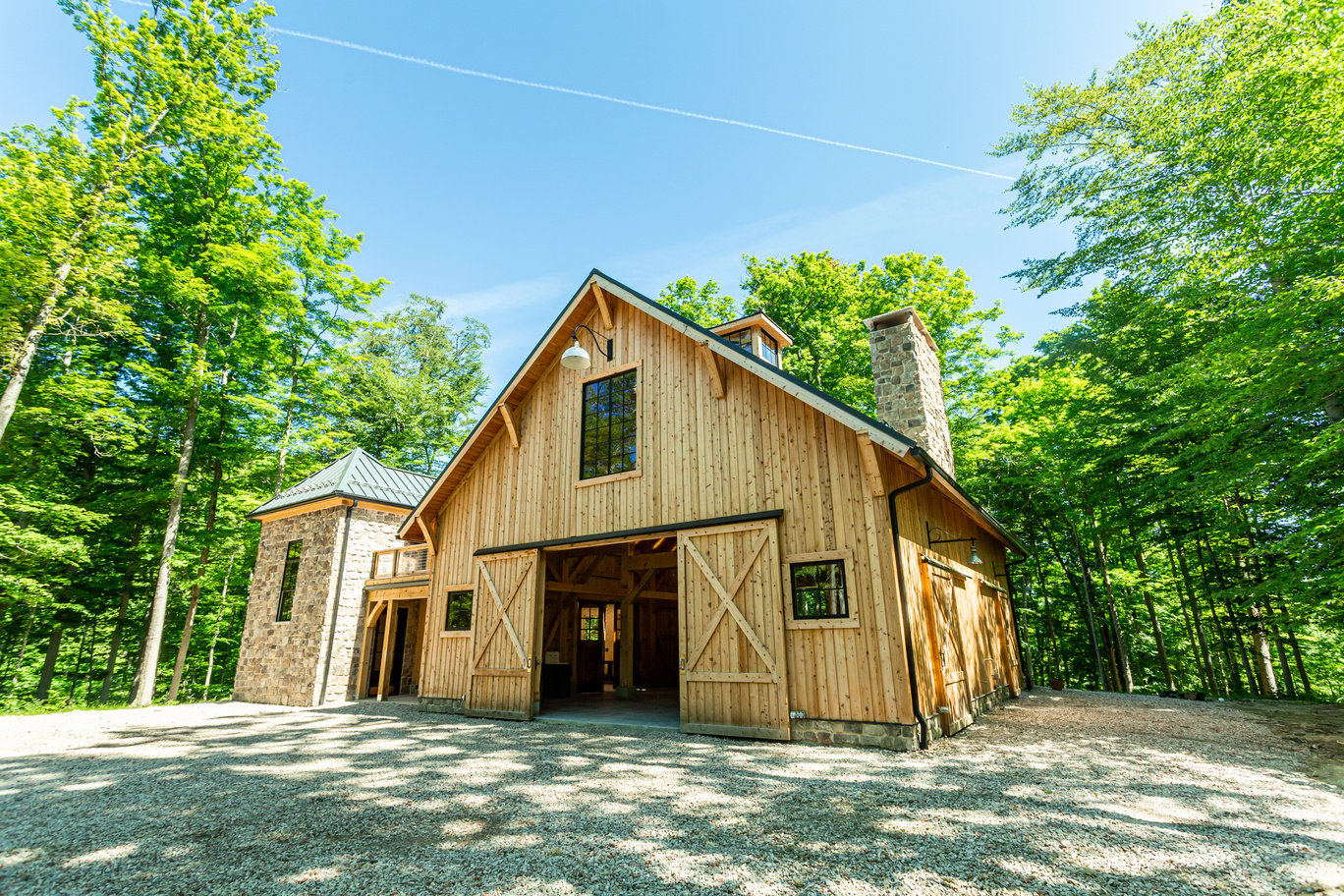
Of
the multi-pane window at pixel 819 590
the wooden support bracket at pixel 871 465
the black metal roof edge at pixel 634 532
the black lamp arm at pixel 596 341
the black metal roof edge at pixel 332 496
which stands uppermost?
the black lamp arm at pixel 596 341

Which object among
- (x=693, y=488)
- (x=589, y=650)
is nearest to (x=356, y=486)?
(x=589, y=650)

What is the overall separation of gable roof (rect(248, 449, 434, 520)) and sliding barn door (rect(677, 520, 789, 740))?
9638mm

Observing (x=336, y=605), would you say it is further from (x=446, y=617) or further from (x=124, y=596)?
(x=124, y=596)

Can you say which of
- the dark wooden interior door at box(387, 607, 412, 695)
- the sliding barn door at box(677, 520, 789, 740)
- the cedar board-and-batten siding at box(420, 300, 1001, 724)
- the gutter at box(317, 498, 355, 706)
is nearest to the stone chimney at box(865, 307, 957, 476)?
the cedar board-and-batten siding at box(420, 300, 1001, 724)

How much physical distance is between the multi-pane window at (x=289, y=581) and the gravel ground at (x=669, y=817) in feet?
22.5

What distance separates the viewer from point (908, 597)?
6969mm

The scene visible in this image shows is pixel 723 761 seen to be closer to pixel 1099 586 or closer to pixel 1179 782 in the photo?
pixel 1179 782

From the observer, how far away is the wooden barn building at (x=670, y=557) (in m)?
7.09

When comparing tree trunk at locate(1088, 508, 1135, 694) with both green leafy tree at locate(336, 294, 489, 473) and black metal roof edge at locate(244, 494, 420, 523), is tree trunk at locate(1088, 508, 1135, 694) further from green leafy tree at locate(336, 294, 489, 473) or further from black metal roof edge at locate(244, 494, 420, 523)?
green leafy tree at locate(336, 294, 489, 473)

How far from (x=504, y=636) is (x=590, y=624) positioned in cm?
532

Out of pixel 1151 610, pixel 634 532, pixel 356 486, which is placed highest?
pixel 356 486

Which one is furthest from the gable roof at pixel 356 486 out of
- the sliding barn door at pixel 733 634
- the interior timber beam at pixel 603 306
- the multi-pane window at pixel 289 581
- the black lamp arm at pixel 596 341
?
the sliding barn door at pixel 733 634

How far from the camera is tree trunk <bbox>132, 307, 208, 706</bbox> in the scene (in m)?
14.0

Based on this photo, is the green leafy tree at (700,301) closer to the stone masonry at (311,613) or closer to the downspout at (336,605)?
the stone masonry at (311,613)
